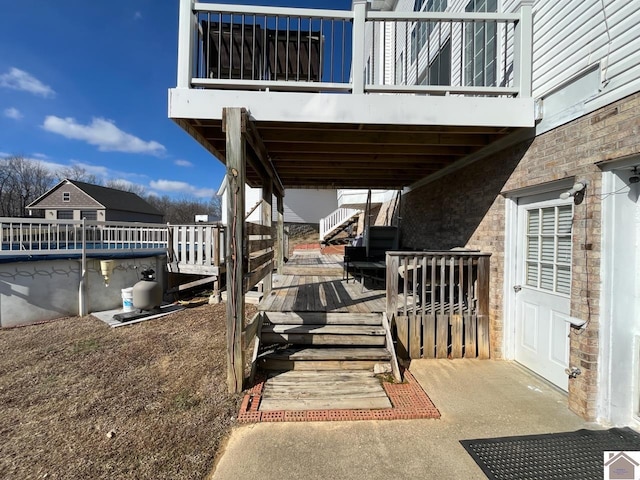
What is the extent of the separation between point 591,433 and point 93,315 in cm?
804

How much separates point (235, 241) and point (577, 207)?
10.3 ft

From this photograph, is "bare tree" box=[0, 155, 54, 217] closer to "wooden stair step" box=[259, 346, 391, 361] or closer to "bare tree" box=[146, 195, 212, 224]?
"bare tree" box=[146, 195, 212, 224]

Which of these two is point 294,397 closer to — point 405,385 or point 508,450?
point 405,385

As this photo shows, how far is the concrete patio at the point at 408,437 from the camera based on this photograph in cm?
199

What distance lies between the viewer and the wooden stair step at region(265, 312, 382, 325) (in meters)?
3.64

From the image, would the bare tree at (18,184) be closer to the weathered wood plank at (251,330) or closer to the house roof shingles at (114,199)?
the house roof shingles at (114,199)

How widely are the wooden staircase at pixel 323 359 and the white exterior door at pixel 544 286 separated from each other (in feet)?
5.31

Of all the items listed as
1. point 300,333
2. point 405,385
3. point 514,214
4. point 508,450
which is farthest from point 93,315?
point 514,214

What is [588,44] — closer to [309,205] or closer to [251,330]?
[251,330]

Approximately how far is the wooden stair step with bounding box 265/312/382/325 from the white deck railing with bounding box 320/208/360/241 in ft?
34.0

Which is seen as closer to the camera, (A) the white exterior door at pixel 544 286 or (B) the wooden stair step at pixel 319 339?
(A) the white exterior door at pixel 544 286

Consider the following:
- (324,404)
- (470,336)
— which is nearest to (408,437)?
(324,404)

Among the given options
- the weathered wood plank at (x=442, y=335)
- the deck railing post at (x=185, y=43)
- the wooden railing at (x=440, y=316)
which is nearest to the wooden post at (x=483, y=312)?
the wooden railing at (x=440, y=316)

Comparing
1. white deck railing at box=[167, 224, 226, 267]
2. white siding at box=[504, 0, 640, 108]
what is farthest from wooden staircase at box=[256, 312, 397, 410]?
white deck railing at box=[167, 224, 226, 267]
